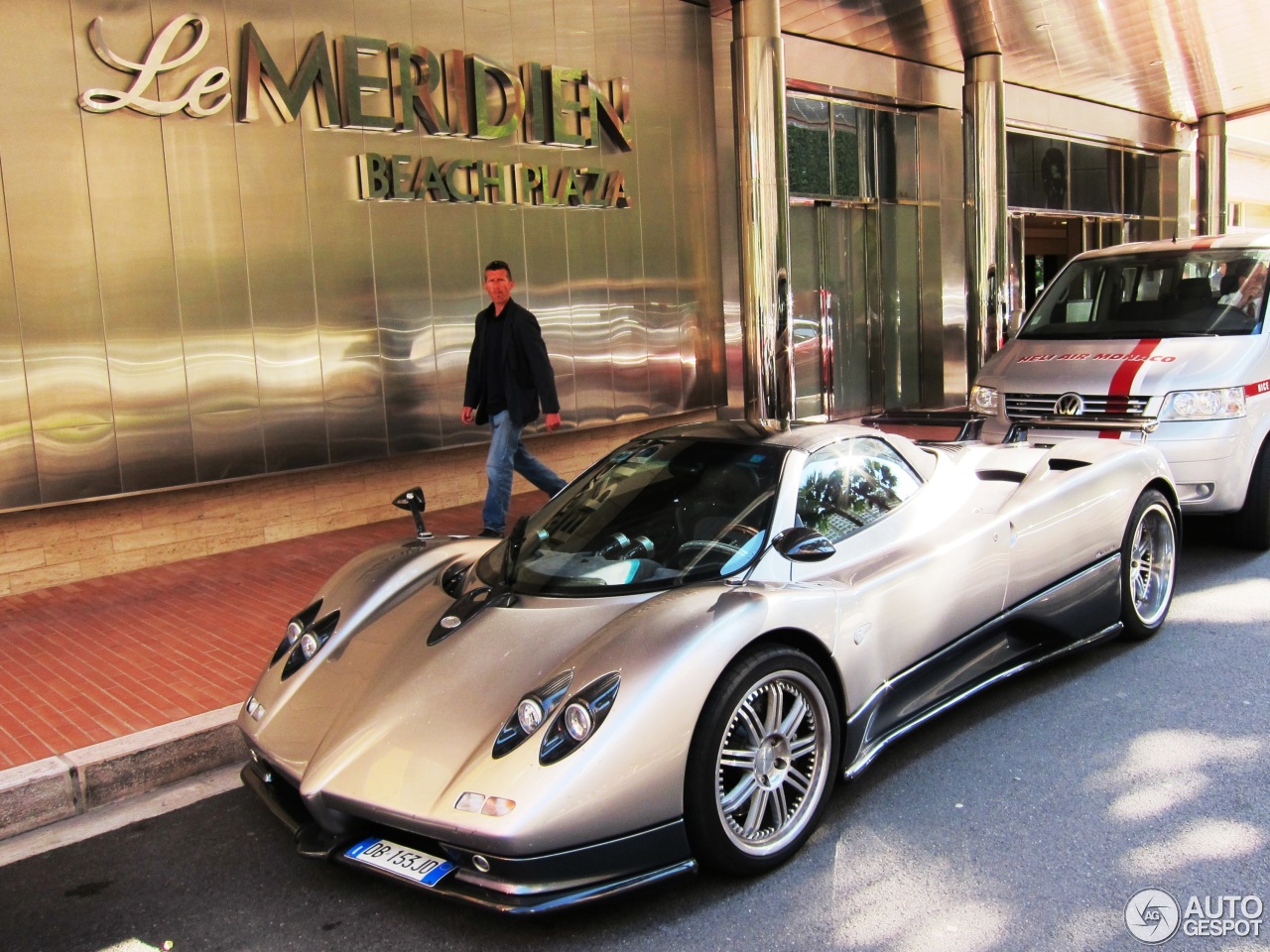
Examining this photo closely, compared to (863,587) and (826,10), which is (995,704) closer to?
(863,587)

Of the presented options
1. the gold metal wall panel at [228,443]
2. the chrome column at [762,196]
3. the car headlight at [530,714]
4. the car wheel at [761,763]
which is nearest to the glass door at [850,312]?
the chrome column at [762,196]

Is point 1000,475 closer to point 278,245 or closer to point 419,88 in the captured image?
point 278,245

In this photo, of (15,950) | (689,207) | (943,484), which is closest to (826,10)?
(689,207)

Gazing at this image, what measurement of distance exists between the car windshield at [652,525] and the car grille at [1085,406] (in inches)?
146

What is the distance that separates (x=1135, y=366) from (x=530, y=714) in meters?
5.39

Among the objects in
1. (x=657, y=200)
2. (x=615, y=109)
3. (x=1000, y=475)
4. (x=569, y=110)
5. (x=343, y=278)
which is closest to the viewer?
(x=1000, y=475)

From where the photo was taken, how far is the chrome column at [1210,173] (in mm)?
20344

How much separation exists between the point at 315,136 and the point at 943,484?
568cm

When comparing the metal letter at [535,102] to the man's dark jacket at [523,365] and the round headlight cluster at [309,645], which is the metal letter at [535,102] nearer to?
the man's dark jacket at [523,365]

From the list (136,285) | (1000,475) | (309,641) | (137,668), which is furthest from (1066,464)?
(136,285)

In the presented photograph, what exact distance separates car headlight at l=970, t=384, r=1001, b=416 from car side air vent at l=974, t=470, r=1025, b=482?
2740 millimetres

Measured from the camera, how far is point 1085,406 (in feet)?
23.1

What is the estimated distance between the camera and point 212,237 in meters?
7.64

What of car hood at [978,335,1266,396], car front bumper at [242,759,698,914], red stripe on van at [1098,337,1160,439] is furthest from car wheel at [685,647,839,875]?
car hood at [978,335,1266,396]
